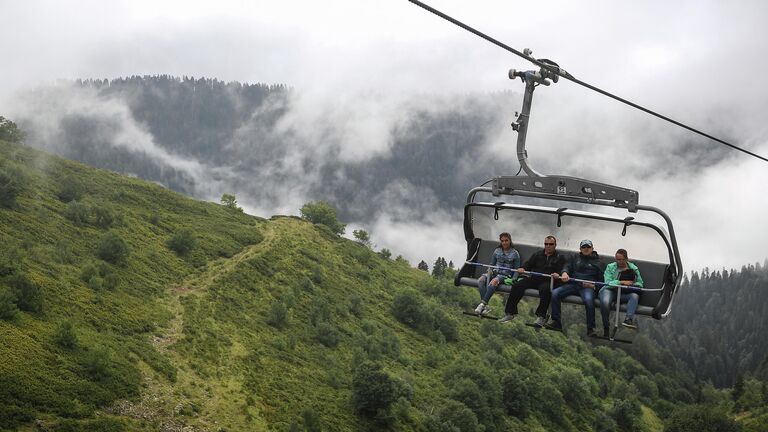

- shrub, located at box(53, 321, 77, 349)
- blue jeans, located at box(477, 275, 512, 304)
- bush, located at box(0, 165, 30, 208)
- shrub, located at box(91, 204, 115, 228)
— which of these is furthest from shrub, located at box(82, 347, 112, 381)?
shrub, located at box(91, 204, 115, 228)

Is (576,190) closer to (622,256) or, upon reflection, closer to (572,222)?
(572,222)

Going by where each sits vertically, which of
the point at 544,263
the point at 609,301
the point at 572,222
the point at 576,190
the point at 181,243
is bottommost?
the point at 609,301

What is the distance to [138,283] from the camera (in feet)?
251

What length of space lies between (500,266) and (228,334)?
59135 millimetres

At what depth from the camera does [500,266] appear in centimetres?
2092

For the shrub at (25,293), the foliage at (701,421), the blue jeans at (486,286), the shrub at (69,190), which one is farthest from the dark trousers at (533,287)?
the foliage at (701,421)

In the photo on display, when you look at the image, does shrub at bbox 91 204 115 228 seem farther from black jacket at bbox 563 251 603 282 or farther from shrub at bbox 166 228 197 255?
black jacket at bbox 563 251 603 282

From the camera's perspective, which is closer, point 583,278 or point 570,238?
point 583,278

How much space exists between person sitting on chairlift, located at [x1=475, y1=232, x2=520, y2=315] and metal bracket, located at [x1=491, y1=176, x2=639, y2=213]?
281 centimetres

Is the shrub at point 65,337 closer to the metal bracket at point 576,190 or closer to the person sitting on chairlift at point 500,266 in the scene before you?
the person sitting on chairlift at point 500,266

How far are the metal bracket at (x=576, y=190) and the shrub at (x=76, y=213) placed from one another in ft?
262

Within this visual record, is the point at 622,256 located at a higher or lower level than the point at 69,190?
lower

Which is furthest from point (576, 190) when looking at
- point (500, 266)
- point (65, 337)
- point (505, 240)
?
point (65, 337)

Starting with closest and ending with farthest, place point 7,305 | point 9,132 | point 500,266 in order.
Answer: point 500,266, point 7,305, point 9,132
